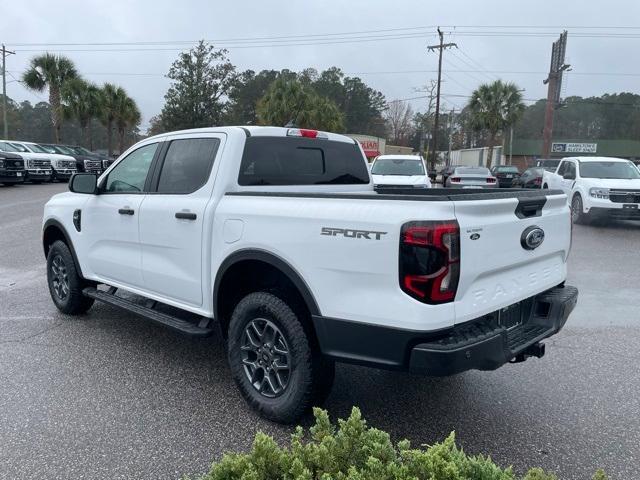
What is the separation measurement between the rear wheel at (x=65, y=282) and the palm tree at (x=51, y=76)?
111ft

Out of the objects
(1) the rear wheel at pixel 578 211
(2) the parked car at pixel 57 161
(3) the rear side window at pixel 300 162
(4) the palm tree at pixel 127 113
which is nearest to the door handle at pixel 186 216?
(3) the rear side window at pixel 300 162

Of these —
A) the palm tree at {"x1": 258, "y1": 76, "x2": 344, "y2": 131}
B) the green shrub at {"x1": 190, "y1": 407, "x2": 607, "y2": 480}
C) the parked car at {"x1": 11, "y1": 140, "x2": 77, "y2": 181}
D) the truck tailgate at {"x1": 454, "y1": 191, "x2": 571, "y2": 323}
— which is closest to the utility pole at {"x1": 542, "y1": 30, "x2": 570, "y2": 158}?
the palm tree at {"x1": 258, "y1": 76, "x2": 344, "y2": 131}

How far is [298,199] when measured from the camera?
3291mm

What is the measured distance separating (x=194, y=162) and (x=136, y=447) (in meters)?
2.07

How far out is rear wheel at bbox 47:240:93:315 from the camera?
18.0ft

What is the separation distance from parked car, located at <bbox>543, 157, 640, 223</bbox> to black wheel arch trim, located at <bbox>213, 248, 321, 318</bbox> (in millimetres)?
9859

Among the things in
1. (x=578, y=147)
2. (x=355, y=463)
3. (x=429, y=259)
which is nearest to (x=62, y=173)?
(x=429, y=259)

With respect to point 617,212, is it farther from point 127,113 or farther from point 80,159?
point 127,113

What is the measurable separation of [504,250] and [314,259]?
1.08 m

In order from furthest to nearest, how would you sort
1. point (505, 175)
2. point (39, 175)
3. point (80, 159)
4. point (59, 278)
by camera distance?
1. point (505, 175)
2. point (80, 159)
3. point (39, 175)
4. point (59, 278)

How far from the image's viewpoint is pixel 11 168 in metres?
20.8

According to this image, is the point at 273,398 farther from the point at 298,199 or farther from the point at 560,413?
the point at 560,413

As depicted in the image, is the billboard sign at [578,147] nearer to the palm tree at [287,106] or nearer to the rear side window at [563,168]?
the palm tree at [287,106]

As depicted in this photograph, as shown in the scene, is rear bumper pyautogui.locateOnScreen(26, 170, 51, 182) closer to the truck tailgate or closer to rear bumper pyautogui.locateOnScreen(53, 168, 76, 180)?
rear bumper pyautogui.locateOnScreen(53, 168, 76, 180)
